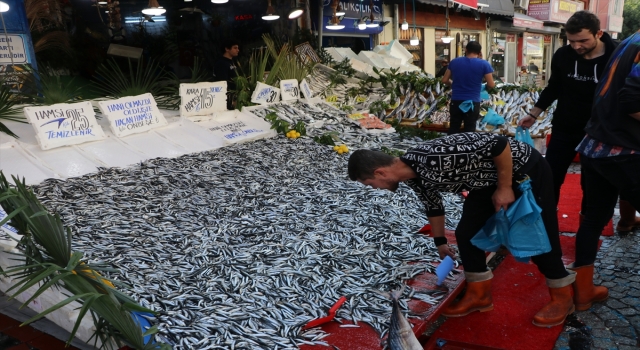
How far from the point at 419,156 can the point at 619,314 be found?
1.84 meters

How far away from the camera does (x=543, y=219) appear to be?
9.16ft

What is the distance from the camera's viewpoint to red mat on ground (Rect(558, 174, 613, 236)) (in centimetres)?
464

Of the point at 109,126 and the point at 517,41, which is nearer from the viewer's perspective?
the point at 109,126

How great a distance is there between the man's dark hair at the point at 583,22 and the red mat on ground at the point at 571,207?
213cm

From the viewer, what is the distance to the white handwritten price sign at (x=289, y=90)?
8.10 metres

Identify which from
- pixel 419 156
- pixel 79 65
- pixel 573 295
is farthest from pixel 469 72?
pixel 79 65

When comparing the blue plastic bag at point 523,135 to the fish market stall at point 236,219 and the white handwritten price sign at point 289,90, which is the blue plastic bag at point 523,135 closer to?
the fish market stall at point 236,219

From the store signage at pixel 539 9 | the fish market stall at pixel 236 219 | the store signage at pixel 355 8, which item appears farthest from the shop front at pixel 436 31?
the fish market stall at pixel 236 219

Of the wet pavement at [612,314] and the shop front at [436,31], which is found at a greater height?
the shop front at [436,31]

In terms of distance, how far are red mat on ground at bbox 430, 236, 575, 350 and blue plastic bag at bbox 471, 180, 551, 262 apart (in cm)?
49

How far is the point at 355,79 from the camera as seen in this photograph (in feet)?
33.0

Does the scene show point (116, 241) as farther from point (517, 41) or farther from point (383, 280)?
point (517, 41)

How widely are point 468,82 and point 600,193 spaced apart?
4.29 meters

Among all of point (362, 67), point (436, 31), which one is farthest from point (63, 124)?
point (436, 31)
